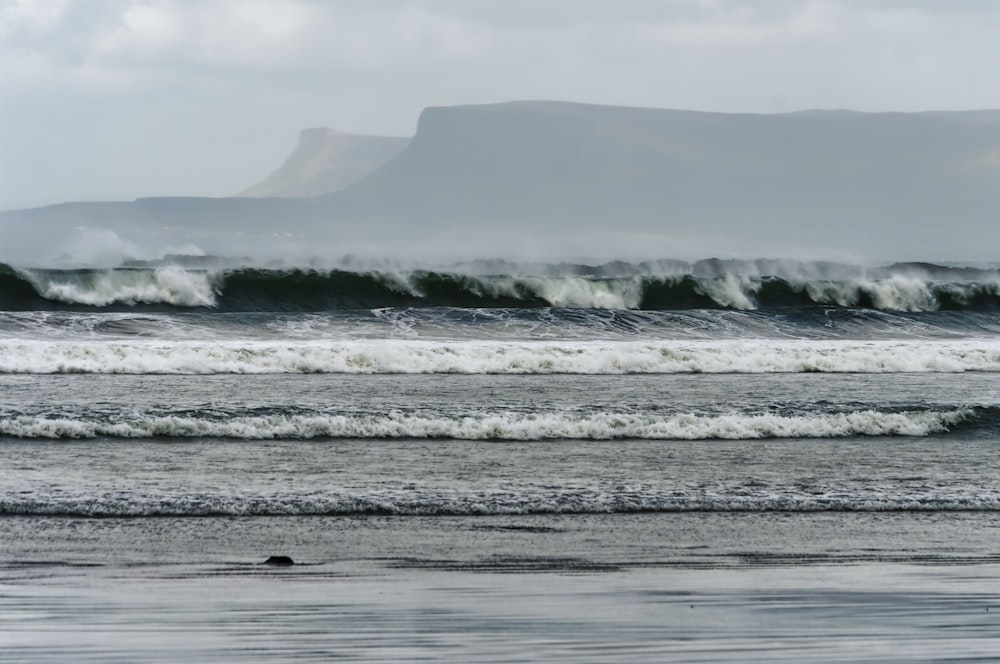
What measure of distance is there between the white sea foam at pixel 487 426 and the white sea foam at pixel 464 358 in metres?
4.69

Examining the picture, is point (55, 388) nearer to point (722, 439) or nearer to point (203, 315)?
point (722, 439)

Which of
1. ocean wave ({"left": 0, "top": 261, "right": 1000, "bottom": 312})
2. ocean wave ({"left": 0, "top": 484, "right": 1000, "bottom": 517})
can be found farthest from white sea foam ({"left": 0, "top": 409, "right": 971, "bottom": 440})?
ocean wave ({"left": 0, "top": 261, "right": 1000, "bottom": 312})

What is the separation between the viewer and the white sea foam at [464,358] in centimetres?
1534

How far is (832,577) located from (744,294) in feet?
82.6

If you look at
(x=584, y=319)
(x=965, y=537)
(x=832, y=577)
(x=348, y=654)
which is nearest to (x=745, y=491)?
(x=965, y=537)

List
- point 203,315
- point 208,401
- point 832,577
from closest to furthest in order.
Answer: point 832,577 → point 208,401 → point 203,315

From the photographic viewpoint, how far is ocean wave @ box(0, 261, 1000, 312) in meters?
25.6

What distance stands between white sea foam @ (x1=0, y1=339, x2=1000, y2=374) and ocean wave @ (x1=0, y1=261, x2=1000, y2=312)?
28.9 ft

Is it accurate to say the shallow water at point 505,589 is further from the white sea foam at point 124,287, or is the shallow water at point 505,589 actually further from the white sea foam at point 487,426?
the white sea foam at point 124,287

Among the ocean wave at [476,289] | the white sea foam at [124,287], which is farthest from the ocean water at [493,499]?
the ocean wave at [476,289]

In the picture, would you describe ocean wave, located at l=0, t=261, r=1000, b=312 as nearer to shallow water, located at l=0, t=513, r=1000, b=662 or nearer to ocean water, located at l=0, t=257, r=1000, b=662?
ocean water, located at l=0, t=257, r=1000, b=662

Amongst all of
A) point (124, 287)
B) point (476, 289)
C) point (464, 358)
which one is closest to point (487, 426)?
point (464, 358)

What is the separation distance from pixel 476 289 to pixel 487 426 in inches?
717

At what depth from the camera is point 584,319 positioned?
2344 centimetres
